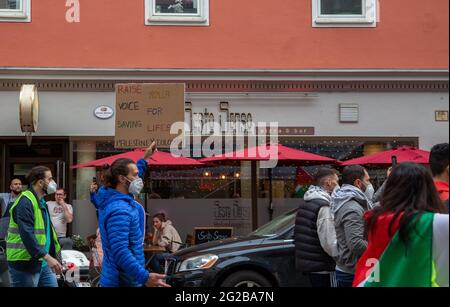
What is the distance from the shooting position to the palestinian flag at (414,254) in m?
3.41

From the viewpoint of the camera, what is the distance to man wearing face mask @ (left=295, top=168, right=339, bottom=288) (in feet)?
22.6

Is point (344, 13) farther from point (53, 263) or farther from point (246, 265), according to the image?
point (53, 263)

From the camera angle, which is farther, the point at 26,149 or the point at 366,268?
the point at 26,149

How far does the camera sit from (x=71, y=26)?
49.1 feet

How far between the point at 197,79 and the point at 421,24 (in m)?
4.94

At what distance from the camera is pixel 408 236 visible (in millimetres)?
3521

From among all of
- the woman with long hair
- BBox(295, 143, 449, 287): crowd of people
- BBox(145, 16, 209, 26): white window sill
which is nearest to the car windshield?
BBox(295, 143, 449, 287): crowd of people

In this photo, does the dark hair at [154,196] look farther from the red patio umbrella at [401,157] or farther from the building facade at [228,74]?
the red patio umbrella at [401,157]

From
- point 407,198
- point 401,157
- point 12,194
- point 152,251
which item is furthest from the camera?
point 12,194

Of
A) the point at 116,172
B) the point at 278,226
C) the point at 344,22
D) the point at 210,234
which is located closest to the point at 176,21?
Answer: the point at 344,22

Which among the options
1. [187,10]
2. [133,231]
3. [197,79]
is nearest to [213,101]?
[197,79]

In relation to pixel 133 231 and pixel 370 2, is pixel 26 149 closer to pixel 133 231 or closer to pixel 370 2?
pixel 370 2

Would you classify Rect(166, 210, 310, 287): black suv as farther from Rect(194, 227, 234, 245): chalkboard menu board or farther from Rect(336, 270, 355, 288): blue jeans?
Rect(194, 227, 234, 245): chalkboard menu board

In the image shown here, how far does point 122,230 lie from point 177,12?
1066 centimetres
